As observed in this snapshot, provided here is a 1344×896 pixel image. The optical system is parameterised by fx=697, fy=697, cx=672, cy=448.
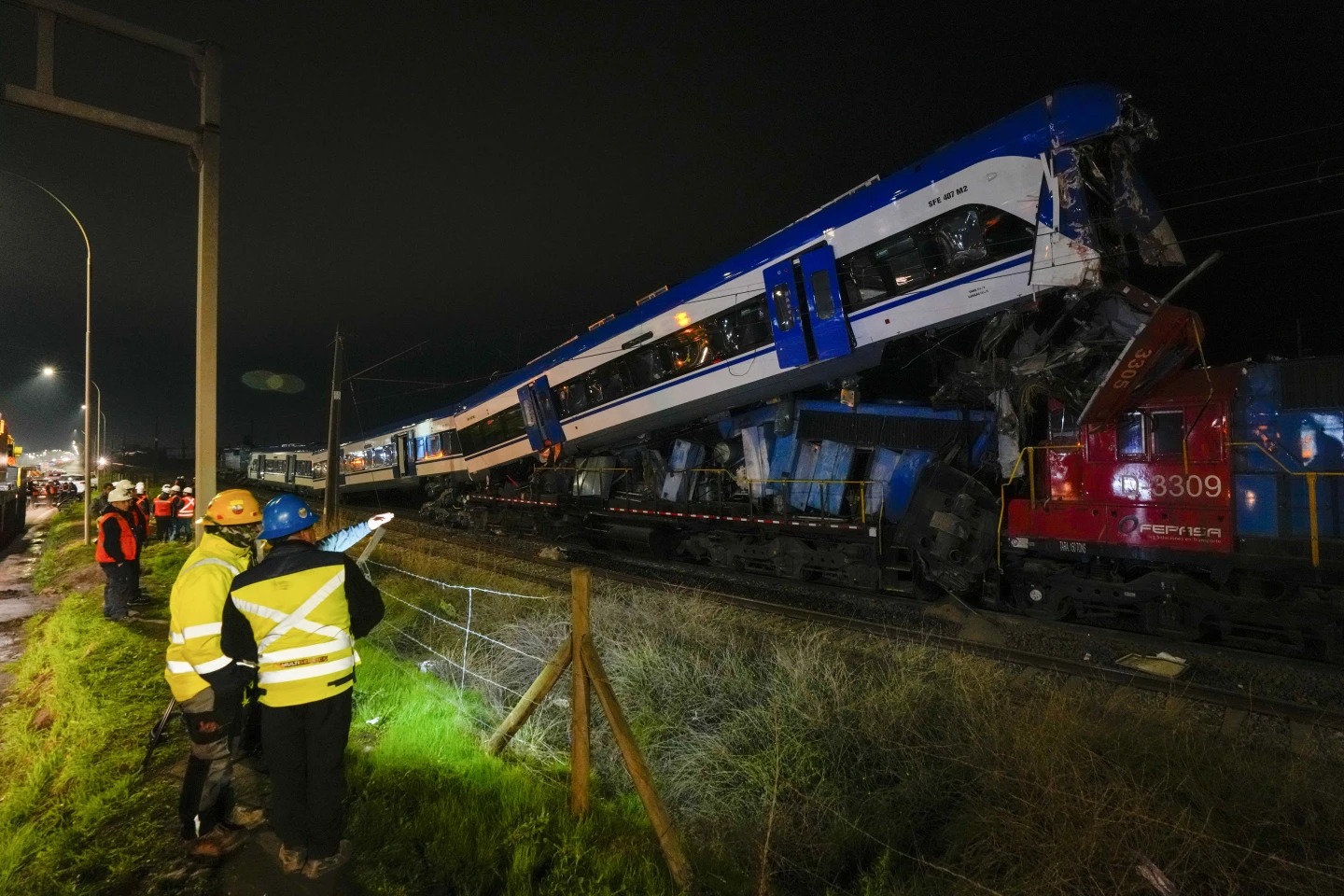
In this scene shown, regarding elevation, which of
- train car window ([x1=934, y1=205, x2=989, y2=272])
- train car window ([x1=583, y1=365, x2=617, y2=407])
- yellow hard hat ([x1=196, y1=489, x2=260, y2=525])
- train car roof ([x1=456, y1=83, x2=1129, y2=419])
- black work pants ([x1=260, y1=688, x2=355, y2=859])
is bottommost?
black work pants ([x1=260, y1=688, x2=355, y2=859])

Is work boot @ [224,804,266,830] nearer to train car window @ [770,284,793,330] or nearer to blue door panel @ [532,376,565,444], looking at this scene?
train car window @ [770,284,793,330]

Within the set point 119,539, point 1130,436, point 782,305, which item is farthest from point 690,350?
point 119,539

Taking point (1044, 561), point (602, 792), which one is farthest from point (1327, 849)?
point (1044, 561)

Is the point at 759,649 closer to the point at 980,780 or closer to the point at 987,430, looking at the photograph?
the point at 980,780

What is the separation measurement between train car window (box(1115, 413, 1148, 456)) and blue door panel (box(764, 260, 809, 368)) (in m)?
3.87

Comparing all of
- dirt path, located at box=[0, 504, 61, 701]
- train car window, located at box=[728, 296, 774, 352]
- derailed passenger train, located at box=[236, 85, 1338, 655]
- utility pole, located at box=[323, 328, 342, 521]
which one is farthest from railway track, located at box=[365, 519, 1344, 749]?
utility pole, located at box=[323, 328, 342, 521]

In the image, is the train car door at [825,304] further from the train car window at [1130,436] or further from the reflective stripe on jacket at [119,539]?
the reflective stripe on jacket at [119,539]

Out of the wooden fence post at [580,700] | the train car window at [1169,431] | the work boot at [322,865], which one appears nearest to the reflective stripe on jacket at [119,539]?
the work boot at [322,865]

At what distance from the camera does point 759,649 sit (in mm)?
6754

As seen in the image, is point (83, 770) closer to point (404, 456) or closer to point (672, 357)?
point (672, 357)

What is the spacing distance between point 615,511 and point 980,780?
10714 mm

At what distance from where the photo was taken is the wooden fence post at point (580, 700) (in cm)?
335

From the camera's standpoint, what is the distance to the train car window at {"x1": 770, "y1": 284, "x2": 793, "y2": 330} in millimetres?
9969

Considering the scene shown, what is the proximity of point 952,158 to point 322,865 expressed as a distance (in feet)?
28.4
